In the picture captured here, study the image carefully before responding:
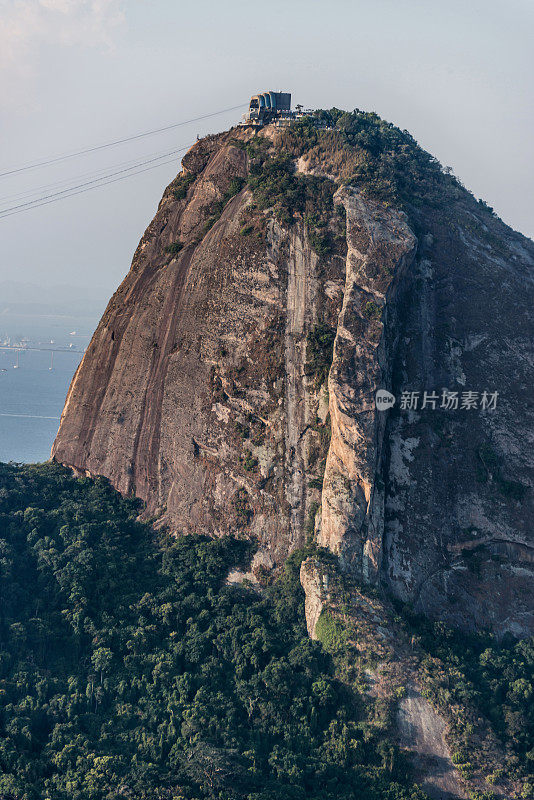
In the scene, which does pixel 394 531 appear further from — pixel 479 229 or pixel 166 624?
pixel 479 229

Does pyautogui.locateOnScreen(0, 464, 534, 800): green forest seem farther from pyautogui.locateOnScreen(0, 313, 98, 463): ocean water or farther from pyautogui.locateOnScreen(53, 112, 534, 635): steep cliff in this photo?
pyautogui.locateOnScreen(0, 313, 98, 463): ocean water

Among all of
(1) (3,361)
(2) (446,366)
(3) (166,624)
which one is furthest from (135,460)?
(1) (3,361)

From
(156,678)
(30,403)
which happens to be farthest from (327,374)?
(30,403)

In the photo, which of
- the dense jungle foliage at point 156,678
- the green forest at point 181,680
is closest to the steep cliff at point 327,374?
the green forest at point 181,680

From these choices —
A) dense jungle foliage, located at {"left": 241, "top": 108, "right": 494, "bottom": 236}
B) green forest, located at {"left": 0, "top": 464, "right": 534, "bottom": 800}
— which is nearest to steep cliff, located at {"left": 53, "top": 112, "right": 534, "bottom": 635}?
dense jungle foliage, located at {"left": 241, "top": 108, "right": 494, "bottom": 236}

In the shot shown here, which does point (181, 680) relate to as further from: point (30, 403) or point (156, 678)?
point (30, 403)
